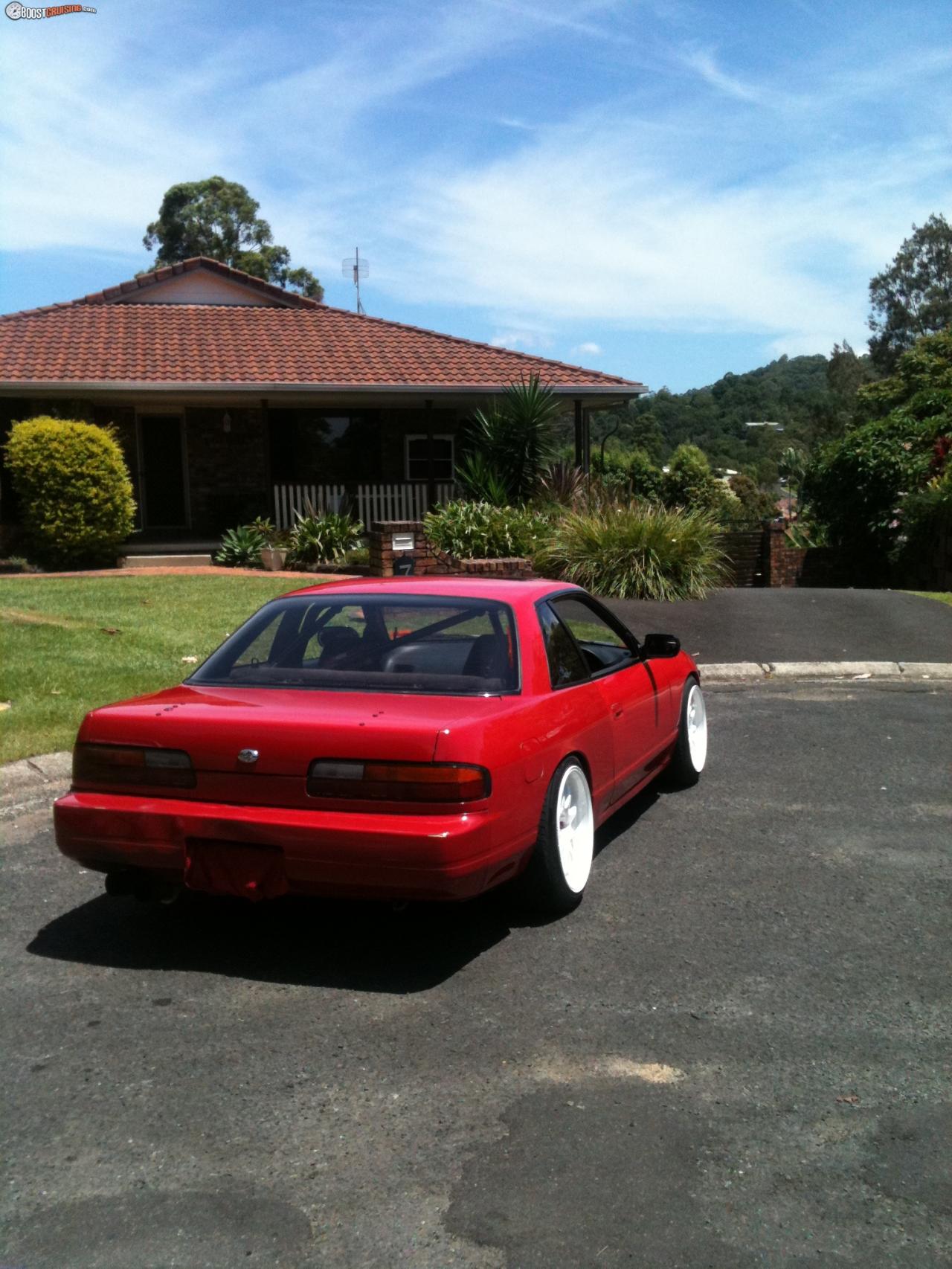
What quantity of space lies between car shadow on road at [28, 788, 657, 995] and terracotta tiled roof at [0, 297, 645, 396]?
1595 cm

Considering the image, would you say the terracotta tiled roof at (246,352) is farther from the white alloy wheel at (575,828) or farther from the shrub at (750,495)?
the shrub at (750,495)

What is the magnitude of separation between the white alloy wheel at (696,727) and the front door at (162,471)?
16.8m

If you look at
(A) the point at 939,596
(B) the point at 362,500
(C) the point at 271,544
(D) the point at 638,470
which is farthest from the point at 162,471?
(D) the point at 638,470

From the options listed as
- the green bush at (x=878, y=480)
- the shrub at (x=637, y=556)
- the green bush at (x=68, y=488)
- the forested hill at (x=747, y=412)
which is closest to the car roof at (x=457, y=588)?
the shrub at (x=637, y=556)

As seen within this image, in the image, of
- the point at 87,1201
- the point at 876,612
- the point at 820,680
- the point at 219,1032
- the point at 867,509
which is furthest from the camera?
the point at 867,509

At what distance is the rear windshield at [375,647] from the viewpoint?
4.78 m

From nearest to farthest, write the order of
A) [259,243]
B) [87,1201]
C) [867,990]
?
[87,1201] → [867,990] → [259,243]

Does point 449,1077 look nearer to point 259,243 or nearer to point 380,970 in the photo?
point 380,970

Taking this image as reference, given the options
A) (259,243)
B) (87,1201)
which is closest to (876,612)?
(87,1201)

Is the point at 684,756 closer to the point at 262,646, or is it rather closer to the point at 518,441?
the point at 262,646

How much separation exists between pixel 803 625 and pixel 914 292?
185ft

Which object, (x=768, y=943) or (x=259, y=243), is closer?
(x=768, y=943)

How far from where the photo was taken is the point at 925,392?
24.0 m

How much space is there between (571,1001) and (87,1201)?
167 centimetres
